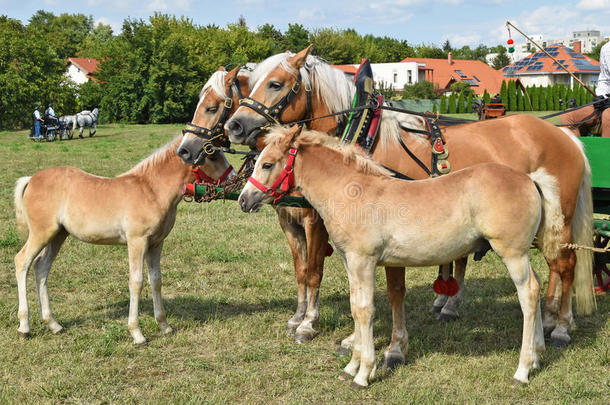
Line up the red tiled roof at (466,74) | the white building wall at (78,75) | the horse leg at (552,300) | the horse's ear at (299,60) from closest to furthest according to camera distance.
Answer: the horse's ear at (299,60) → the horse leg at (552,300) → the white building wall at (78,75) → the red tiled roof at (466,74)

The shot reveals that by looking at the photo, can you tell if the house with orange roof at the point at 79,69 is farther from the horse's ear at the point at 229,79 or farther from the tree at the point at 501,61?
the tree at the point at 501,61

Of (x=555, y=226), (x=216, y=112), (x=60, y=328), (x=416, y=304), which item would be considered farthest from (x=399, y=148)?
(x=60, y=328)

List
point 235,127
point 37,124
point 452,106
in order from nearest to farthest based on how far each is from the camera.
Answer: point 235,127 < point 37,124 < point 452,106

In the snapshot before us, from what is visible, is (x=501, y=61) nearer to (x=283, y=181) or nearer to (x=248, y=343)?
(x=248, y=343)

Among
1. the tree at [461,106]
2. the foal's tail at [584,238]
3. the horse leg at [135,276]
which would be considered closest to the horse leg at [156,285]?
the horse leg at [135,276]

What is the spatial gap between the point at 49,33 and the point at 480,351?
9843 centimetres

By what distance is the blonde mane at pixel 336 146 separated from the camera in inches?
176

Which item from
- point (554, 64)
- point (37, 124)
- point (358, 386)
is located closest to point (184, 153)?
point (358, 386)

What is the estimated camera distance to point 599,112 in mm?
→ 6684

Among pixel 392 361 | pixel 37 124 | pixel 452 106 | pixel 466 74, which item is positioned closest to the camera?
pixel 392 361

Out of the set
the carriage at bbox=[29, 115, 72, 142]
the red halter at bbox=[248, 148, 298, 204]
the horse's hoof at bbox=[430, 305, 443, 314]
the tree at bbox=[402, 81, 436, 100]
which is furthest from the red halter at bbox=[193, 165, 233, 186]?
the tree at bbox=[402, 81, 436, 100]

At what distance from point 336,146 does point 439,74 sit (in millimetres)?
82980

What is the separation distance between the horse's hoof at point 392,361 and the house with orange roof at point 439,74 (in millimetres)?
70573

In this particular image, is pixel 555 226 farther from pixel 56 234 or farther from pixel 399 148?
pixel 56 234
